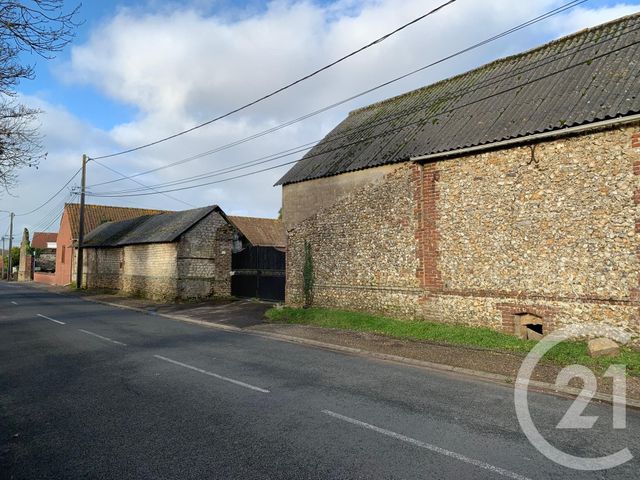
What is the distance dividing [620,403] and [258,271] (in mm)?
19345

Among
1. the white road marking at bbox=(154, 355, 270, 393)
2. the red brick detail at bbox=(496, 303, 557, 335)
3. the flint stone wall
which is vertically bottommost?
the white road marking at bbox=(154, 355, 270, 393)

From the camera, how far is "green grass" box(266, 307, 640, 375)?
889cm

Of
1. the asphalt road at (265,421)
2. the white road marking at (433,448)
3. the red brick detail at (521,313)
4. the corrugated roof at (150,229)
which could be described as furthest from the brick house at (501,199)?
the corrugated roof at (150,229)

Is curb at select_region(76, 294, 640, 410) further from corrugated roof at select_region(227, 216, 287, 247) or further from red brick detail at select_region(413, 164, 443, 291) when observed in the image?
corrugated roof at select_region(227, 216, 287, 247)

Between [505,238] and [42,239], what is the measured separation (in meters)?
85.8

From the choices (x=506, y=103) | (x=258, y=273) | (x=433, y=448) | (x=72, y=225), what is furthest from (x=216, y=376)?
(x=72, y=225)

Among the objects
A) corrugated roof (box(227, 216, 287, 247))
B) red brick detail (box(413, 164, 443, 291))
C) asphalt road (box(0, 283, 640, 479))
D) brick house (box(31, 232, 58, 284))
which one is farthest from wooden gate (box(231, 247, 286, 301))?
brick house (box(31, 232, 58, 284))

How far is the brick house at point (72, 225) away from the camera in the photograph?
4297 cm

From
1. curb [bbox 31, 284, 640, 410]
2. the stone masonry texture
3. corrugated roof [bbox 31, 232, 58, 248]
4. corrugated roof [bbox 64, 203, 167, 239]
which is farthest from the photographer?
corrugated roof [bbox 31, 232, 58, 248]

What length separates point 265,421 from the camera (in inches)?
209

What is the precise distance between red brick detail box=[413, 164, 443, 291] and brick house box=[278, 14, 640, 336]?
34mm

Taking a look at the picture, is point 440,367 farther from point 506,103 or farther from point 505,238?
point 506,103

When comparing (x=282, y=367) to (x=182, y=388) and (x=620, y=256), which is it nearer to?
(x=182, y=388)

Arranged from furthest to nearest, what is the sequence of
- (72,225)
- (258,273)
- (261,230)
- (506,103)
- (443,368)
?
(72,225), (261,230), (258,273), (506,103), (443,368)
